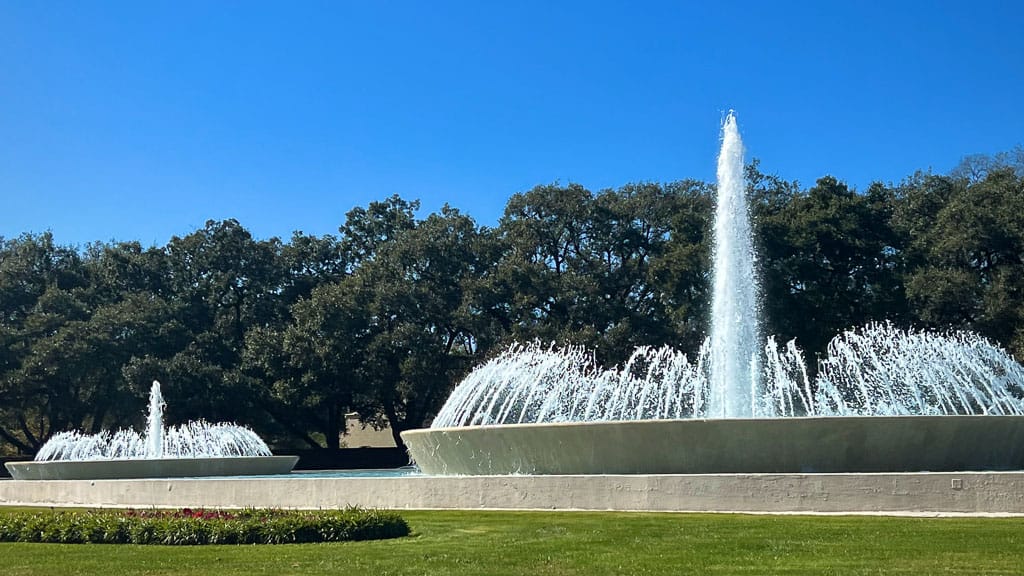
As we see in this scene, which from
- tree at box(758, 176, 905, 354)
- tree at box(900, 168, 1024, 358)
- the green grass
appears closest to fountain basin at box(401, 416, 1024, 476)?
the green grass

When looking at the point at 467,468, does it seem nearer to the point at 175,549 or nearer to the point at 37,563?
the point at 175,549

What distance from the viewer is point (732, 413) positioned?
21547mm

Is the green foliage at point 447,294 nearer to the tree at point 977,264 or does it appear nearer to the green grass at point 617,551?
the tree at point 977,264

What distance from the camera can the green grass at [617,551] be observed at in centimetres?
949

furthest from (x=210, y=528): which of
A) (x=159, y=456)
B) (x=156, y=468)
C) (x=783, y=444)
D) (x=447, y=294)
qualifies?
(x=447, y=294)

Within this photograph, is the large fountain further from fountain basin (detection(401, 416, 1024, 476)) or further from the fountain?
the fountain

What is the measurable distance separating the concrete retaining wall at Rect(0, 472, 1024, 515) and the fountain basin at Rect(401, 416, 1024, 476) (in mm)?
1040

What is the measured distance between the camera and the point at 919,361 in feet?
87.2

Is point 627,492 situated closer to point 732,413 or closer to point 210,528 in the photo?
point 210,528

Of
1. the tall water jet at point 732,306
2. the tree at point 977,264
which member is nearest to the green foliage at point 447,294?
the tree at point 977,264

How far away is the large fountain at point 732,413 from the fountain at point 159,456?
14.7ft

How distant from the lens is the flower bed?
Result: 12.4 metres

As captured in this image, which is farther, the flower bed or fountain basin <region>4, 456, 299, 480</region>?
fountain basin <region>4, 456, 299, 480</region>

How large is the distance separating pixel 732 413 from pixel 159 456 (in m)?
15.4
